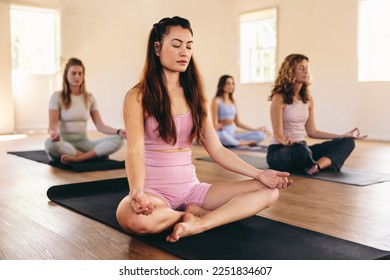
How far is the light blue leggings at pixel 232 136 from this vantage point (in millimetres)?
5746

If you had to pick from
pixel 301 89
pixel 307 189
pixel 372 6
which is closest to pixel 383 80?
pixel 372 6

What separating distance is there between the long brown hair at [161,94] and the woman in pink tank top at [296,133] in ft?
5.54

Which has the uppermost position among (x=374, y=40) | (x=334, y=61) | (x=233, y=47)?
(x=233, y=47)

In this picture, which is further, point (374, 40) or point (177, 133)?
point (374, 40)

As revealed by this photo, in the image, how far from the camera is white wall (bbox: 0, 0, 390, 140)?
7.08m

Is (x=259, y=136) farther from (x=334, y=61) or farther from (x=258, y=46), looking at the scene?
(x=258, y=46)

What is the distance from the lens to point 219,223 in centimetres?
211

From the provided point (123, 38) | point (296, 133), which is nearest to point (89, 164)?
point (296, 133)

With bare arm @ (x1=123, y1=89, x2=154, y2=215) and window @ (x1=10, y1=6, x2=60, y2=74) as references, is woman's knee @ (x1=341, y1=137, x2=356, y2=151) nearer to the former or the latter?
bare arm @ (x1=123, y1=89, x2=154, y2=215)

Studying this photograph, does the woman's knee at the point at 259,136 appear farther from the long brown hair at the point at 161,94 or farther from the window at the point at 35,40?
the long brown hair at the point at 161,94

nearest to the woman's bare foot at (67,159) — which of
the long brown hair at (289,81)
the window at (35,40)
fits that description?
the long brown hair at (289,81)

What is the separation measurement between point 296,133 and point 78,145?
180 centimetres

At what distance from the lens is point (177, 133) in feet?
7.13

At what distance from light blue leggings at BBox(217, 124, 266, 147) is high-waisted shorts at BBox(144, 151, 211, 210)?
3536 millimetres
